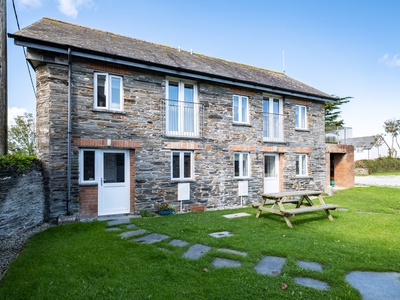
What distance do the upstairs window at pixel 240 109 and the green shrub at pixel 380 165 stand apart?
27.9 m

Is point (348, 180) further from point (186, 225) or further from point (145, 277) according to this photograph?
point (145, 277)

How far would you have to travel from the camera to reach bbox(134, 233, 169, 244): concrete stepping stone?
5.39 m

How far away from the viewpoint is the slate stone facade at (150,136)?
749cm

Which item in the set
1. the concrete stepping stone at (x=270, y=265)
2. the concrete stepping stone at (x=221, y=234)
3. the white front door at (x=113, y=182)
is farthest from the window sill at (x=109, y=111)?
the concrete stepping stone at (x=270, y=265)

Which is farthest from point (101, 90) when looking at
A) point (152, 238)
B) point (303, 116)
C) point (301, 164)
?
point (301, 164)

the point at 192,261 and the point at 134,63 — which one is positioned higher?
the point at 134,63

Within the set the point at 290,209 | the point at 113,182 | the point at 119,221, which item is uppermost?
the point at 113,182

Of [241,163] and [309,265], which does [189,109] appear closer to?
[241,163]

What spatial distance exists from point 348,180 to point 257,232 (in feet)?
43.4

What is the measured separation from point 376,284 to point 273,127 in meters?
9.50

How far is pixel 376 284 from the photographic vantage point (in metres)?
3.32

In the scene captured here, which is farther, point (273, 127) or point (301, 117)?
point (301, 117)

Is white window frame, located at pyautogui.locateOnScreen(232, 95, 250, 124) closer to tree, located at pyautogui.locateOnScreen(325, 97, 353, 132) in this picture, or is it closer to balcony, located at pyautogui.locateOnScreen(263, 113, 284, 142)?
balcony, located at pyautogui.locateOnScreen(263, 113, 284, 142)

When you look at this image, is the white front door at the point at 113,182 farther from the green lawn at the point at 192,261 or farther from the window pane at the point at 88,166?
the green lawn at the point at 192,261
